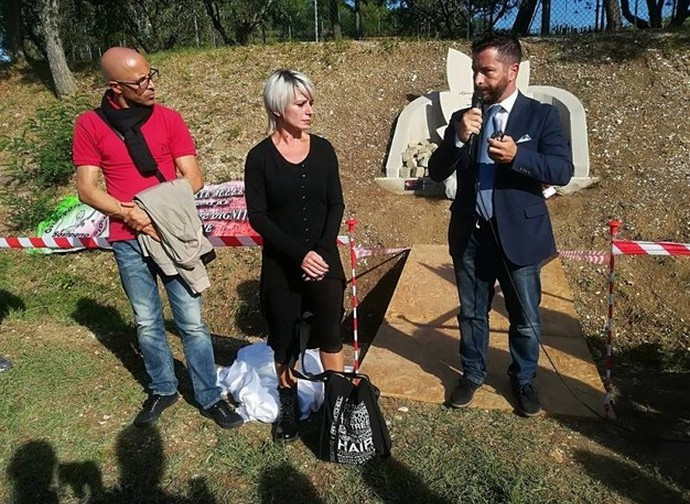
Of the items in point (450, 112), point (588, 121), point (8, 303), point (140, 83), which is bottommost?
point (8, 303)

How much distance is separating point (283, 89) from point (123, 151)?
3.10 feet

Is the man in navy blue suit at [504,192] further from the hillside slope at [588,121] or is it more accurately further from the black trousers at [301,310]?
the hillside slope at [588,121]

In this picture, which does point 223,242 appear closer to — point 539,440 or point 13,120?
point 539,440

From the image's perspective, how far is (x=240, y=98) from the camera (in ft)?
34.8

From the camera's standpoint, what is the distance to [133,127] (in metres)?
3.05

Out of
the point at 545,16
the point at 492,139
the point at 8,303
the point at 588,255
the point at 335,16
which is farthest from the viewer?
the point at 335,16

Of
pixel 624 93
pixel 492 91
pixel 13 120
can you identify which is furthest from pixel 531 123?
pixel 13 120

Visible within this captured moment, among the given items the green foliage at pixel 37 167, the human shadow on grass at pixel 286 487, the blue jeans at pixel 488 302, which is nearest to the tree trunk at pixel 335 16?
the green foliage at pixel 37 167

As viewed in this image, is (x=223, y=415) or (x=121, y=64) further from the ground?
(x=121, y=64)

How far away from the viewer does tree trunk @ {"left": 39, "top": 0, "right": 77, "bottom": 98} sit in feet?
34.5

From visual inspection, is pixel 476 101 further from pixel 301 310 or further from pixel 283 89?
pixel 301 310

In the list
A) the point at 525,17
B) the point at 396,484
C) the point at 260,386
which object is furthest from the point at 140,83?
the point at 525,17

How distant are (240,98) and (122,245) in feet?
25.9

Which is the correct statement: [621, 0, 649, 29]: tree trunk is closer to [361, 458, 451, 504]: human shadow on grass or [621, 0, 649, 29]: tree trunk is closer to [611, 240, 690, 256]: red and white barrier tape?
[611, 240, 690, 256]: red and white barrier tape
